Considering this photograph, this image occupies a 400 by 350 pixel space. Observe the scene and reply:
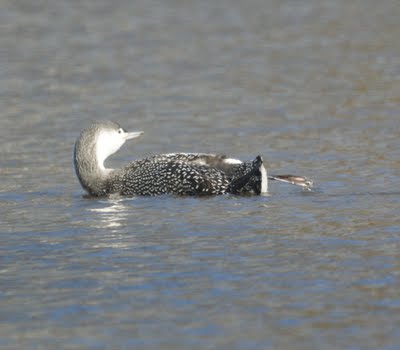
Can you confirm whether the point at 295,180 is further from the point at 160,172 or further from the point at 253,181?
the point at 160,172

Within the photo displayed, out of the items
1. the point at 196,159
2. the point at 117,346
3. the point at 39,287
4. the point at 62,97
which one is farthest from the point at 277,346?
the point at 62,97

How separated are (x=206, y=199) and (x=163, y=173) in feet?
1.64

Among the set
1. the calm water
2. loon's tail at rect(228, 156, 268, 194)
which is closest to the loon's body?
loon's tail at rect(228, 156, 268, 194)

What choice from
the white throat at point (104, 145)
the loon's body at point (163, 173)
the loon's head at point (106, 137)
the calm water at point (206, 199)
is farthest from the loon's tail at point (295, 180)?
the white throat at point (104, 145)

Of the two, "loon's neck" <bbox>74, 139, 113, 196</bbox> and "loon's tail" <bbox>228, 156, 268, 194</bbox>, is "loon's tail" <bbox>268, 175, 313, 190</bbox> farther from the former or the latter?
"loon's neck" <bbox>74, 139, 113, 196</bbox>

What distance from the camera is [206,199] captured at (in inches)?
427

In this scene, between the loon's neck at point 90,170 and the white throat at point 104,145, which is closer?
the loon's neck at point 90,170

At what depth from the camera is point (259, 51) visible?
18.2 m

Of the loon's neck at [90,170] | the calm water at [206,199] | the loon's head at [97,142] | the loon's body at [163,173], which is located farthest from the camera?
the loon's head at [97,142]

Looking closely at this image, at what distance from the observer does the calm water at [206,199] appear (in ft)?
23.5

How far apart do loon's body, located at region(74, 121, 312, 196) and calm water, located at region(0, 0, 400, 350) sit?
19 cm

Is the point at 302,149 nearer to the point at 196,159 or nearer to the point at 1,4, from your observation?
the point at 196,159

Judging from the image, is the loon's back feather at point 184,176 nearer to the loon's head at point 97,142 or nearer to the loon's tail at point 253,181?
the loon's tail at point 253,181

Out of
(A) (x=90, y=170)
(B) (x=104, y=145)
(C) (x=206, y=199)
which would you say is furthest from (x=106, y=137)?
(C) (x=206, y=199)
